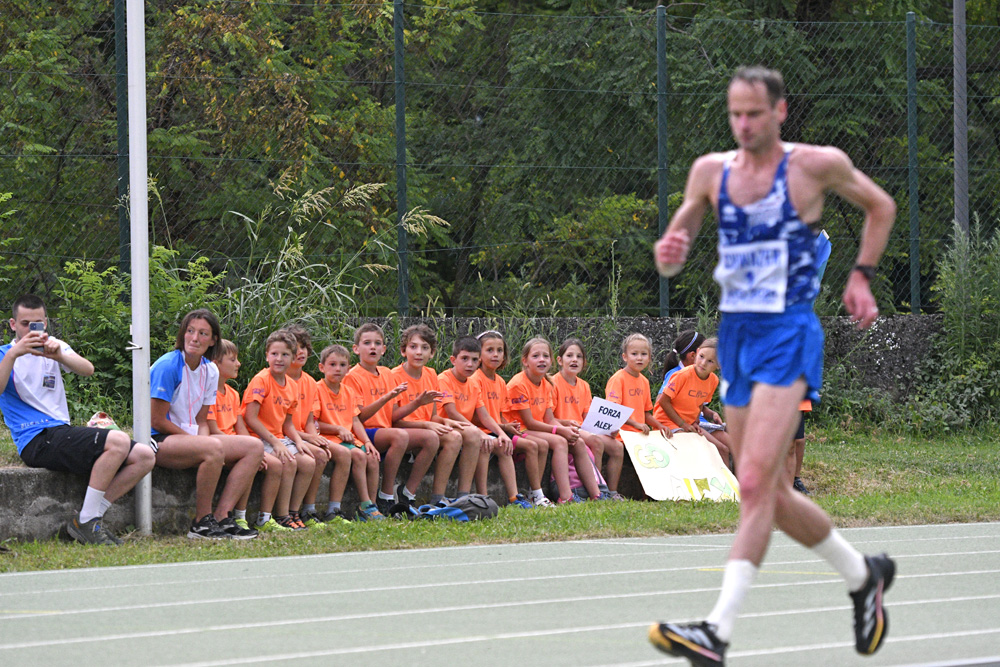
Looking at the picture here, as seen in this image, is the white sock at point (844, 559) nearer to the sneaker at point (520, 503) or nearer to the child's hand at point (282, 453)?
the child's hand at point (282, 453)

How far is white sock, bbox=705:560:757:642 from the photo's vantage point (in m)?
4.41

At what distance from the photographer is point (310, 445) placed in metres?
9.34

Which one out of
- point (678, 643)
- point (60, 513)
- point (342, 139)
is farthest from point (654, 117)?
point (678, 643)

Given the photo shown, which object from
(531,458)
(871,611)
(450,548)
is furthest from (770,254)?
(531,458)

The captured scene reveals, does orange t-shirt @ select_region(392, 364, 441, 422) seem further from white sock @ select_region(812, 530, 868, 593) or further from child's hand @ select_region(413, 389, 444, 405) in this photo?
white sock @ select_region(812, 530, 868, 593)

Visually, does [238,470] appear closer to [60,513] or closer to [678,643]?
[60,513]

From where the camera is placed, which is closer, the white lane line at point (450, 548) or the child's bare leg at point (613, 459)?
the white lane line at point (450, 548)

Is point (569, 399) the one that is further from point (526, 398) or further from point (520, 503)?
point (520, 503)

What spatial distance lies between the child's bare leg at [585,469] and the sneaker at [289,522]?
246 centimetres

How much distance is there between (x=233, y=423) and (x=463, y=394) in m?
1.96

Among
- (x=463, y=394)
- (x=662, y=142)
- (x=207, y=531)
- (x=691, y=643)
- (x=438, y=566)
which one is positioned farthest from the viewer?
(x=662, y=142)

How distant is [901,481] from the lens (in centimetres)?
1171

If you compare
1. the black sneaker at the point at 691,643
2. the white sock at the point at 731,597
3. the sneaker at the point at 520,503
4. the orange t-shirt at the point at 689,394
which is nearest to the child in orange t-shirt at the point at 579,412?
the sneaker at the point at 520,503

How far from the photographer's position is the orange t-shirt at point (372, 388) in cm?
1005
